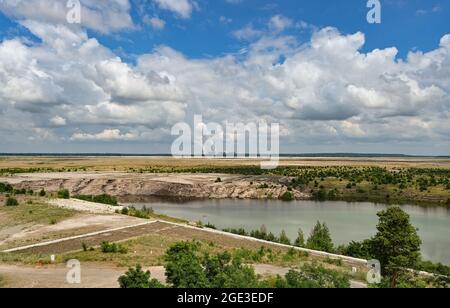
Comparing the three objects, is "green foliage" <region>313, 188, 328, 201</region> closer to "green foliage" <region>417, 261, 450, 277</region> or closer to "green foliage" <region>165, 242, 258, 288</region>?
"green foliage" <region>417, 261, 450, 277</region>

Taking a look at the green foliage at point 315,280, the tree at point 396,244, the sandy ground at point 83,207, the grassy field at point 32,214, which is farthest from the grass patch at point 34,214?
the green foliage at point 315,280

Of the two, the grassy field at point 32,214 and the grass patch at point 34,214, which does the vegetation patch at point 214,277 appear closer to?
the grassy field at point 32,214

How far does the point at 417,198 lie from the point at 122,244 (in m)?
53.3

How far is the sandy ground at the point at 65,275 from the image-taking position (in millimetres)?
18589

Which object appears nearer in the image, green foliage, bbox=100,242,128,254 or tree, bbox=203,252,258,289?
tree, bbox=203,252,258,289

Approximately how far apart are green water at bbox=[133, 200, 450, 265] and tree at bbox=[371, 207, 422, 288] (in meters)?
11.7

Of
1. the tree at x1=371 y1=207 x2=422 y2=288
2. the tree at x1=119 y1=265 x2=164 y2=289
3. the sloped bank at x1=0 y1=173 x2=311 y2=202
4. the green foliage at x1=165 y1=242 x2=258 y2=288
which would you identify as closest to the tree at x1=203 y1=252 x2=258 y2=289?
the green foliage at x1=165 y1=242 x2=258 y2=288

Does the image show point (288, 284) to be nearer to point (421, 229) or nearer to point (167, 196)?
point (421, 229)

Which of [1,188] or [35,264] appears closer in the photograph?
[35,264]

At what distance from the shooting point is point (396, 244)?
2088 cm

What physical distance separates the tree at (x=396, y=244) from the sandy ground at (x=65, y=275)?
2.36 metres

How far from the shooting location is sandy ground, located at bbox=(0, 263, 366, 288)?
61.0 feet

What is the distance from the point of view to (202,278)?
14.6 meters
